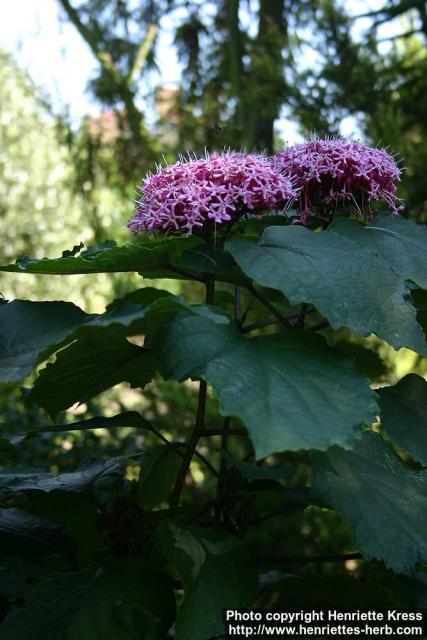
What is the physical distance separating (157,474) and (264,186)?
650mm

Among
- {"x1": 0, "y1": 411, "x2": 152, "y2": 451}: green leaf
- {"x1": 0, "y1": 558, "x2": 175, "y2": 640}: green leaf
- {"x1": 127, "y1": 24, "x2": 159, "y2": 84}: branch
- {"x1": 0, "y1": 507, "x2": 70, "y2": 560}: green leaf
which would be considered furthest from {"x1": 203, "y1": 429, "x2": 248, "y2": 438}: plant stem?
{"x1": 127, "y1": 24, "x2": 159, "y2": 84}: branch

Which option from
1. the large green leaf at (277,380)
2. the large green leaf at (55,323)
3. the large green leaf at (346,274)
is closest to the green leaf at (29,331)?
the large green leaf at (55,323)

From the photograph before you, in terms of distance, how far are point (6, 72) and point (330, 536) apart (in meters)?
5.22

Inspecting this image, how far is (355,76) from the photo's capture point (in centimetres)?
335

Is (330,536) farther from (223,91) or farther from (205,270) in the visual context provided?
(205,270)

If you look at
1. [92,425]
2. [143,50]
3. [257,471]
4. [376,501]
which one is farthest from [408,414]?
[143,50]

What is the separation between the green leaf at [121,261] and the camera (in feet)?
3.46

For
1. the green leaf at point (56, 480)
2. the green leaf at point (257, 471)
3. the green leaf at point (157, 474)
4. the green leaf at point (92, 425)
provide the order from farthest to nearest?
1. the green leaf at point (157, 474)
2. the green leaf at point (56, 480)
3. the green leaf at point (92, 425)
4. the green leaf at point (257, 471)

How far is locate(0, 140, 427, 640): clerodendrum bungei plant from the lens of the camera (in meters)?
0.95

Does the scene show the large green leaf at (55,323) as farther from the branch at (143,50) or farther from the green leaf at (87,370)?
the branch at (143,50)

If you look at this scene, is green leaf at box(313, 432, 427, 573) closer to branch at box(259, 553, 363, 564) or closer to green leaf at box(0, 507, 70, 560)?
branch at box(259, 553, 363, 564)

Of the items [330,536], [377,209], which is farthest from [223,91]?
[377,209]

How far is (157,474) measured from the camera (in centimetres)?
149

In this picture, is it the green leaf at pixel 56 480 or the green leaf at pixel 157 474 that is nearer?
the green leaf at pixel 56 480
